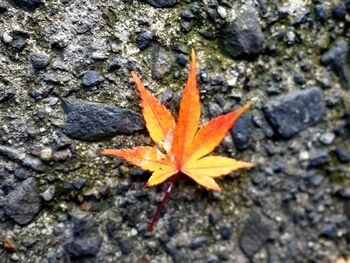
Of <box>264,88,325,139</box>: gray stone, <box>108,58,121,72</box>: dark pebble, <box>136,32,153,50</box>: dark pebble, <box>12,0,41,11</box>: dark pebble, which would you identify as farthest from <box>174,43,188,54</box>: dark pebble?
<box>12,0,41,11</box>: dark pebble

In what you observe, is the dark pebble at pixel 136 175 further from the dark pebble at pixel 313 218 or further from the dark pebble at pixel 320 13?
the dark pebble at pixel 320 13

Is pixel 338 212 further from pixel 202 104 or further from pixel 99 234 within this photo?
pixel 99 234

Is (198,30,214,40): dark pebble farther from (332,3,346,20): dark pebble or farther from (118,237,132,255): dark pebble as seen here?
(118,237,132,255): dark pebble

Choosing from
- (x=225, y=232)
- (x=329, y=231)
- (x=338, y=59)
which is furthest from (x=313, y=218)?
(x=338, y=59)

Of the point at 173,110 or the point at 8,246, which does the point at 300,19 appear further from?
the point at 8,246

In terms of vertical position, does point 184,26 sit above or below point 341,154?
above

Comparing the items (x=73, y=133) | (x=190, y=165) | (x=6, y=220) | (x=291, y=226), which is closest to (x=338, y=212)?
(x=291, y=226)

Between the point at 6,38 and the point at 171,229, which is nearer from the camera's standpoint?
the point at 6,38
